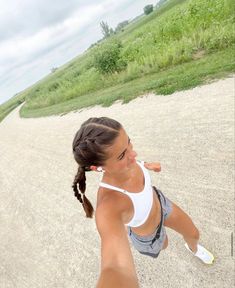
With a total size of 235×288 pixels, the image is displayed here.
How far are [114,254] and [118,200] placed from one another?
17.7 inches

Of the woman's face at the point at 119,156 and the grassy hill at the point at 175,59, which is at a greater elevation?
the woman's face at the point at 119,156

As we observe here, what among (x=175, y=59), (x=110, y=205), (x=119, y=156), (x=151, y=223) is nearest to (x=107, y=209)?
(x=110, y=205)

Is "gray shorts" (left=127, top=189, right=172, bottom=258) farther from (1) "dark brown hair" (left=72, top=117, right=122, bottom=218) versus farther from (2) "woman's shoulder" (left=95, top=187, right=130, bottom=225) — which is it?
(1) "dark brown hair" (left=72, top=117, right=122, bottom=218)

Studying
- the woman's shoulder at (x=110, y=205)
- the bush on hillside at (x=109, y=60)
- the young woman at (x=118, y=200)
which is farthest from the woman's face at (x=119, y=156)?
the bush on hillside at (x=109, y=60)

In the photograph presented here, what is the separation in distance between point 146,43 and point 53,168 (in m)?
10.2

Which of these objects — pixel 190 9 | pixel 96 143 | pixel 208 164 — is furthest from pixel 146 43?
pixel 96 143

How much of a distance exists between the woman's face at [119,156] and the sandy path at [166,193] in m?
1.67

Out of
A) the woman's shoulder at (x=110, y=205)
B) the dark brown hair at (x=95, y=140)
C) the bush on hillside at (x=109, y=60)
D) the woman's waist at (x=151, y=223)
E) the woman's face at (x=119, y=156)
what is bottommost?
the bush on hillside at (x=109, y=60)

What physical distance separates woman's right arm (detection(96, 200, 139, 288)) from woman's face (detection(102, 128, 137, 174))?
23cm

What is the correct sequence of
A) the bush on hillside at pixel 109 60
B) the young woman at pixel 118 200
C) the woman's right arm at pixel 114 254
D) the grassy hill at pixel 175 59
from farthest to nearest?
the bush on hillside at pixel 109 60
the grassy hill at pixel 175 59
the young woman at pixel 118 200
the woman's right arm at pixel 114 254

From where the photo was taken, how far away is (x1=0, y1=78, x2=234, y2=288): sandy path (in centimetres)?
310

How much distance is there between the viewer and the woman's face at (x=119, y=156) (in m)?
1.64

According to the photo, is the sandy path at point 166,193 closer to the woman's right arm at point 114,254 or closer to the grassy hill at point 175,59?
the grassy hill at point 175,59

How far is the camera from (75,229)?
14.3 ft
